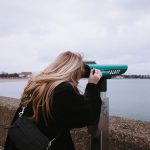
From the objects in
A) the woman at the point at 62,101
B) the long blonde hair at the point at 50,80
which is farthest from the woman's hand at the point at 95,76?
the long blonde hair at the point at 50,80

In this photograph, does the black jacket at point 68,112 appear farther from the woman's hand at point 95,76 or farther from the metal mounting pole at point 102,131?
the metal mounting pole at point 102,131

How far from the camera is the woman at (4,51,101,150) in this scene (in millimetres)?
3020

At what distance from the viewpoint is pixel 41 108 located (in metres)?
3.10

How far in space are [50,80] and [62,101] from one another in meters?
0.19

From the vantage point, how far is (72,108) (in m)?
3.01

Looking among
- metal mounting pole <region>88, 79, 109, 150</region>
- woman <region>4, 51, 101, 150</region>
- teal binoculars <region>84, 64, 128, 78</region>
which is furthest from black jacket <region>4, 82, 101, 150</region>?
metal mounting pole <region>88, 79, 109, 150</region>

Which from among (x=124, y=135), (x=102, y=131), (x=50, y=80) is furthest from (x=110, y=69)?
(x=124, y=135)

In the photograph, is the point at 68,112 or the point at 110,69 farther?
the point at 110,69

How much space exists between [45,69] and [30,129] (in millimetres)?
490

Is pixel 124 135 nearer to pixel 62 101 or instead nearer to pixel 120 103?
pixel 62 101

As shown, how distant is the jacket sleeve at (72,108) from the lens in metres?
3.01

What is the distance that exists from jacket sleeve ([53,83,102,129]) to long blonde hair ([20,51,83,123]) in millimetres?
54

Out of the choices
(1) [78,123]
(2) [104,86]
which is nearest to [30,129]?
(1) [78,123]

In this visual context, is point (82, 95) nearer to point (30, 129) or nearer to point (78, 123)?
point (78, 123)
